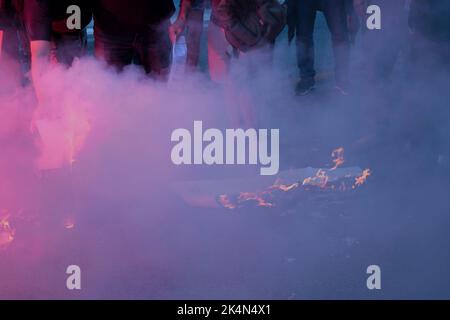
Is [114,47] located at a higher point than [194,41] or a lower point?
lower

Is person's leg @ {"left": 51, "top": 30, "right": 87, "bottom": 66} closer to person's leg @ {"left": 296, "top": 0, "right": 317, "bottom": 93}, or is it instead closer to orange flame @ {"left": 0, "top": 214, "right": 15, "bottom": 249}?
orange flame @ {"left": 0, "top": 214, "right": 15, "bottom": 249}

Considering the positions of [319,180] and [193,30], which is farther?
[193,30]

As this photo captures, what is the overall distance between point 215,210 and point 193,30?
1.27 m

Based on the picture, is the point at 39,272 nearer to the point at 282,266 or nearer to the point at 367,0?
the point at 282,266

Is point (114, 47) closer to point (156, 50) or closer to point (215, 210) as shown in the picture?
point (156, 50)

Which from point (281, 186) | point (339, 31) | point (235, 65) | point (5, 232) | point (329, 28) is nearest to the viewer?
point (5, 232)

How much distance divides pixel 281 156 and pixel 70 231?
1148 mm

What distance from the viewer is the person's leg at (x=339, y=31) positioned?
188 inches

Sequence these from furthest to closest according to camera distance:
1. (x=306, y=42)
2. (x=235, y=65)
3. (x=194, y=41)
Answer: (x=306, y=42)
(x=194, y=41)
(x=235, y=65)

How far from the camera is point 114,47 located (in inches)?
161

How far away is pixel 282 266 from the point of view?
3.52m

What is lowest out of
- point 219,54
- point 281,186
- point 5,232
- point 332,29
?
point 5,232

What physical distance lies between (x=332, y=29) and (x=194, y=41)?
88cm

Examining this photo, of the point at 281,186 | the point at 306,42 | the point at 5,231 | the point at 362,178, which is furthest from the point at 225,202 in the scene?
the point at 306,42
